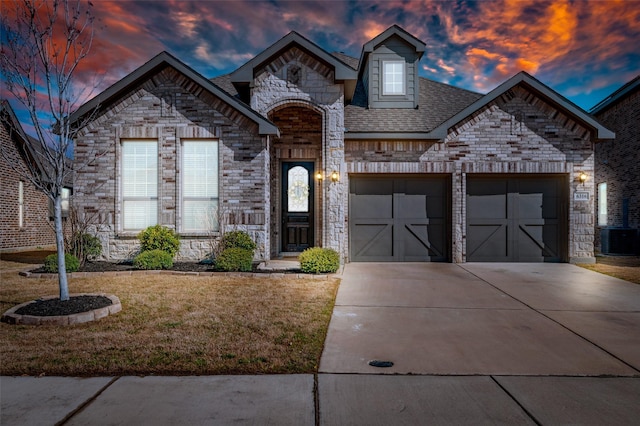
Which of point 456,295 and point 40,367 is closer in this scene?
point 40,367

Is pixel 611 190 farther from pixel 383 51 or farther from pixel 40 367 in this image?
pixel 40 367

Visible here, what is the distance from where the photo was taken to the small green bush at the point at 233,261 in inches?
356

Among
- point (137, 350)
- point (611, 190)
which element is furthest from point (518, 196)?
point (137, 350)

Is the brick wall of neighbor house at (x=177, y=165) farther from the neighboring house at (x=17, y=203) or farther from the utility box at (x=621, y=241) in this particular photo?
the utility box at (x=621, y=241)

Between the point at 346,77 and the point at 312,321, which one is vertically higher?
the point at 346,77

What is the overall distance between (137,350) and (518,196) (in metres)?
11.0

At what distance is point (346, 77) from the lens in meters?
10.4

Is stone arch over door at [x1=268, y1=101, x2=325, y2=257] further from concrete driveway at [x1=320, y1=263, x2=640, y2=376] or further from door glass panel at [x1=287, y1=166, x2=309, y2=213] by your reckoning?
concrete driveway at [x1=320, y1=263, x2=640, y2=376]

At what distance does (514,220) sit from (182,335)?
10188mm

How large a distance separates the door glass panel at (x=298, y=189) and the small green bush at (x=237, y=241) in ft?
10.2

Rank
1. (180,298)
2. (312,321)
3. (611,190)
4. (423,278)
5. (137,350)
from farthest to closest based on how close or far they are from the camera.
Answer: (611,190) → (423,278) → (180,298) → (312,321) → (137,350)

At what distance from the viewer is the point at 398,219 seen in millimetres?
11312

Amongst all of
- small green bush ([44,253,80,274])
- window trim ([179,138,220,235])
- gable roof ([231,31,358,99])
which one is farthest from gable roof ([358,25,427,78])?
small green bush ([44,253,80,274])

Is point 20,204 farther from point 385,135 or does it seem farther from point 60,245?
point 385,135
